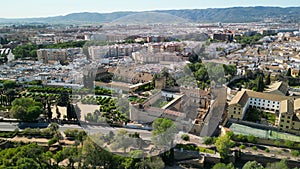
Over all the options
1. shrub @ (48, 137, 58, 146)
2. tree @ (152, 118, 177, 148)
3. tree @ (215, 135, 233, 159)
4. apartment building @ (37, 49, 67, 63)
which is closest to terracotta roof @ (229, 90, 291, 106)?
tree @ (215, 135, 233, 159)

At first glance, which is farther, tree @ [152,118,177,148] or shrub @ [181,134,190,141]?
shrub @ [181,134,190,141]

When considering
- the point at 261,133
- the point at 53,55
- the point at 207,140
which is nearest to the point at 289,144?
the point at 261,133

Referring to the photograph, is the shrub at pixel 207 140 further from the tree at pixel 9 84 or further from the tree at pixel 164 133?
the tree at pixel 9 84

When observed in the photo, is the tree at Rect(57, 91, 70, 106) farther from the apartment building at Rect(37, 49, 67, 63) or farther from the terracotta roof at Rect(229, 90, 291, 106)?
the apartment building at Rect(37, 49, 67, 63)

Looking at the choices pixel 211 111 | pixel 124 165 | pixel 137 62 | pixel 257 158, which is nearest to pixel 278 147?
pixel 257 158

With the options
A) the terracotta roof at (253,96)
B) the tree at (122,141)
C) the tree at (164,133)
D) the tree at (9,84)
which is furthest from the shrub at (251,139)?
the tree at (9,84)
